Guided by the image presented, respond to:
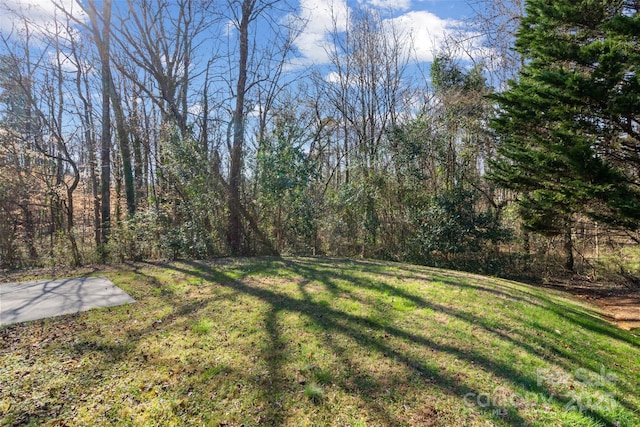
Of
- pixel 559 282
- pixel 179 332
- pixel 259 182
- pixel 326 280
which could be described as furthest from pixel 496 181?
pixel 179 332

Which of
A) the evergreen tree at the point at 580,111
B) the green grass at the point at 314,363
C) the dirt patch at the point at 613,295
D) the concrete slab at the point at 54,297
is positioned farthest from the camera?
the dirt patch at the point at 613,295

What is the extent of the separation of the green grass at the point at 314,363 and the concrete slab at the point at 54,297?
0.82 feet

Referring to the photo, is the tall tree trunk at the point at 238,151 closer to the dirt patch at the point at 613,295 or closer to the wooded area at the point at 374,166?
the wooded area at the point at 374,166

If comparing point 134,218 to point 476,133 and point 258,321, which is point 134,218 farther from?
point 476,133

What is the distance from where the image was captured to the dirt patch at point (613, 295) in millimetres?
5488

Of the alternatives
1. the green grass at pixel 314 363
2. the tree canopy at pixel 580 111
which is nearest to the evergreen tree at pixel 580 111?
the tree canopy at pixel 580 111

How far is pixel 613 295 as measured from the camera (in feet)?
23.7

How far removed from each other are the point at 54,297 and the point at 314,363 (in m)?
3.55

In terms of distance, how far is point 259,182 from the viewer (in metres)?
8.02

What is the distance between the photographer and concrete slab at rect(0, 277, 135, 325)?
338cm

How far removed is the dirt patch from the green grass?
5.50ft

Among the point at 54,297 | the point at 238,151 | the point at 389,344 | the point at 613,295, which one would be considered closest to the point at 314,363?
the point at 389,344

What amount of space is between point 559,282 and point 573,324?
565 cm

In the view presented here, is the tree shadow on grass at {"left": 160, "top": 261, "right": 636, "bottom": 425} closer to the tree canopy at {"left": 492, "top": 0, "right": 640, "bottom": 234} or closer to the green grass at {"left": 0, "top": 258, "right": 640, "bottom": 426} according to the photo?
the green grass at {"left": 0, "top": 258, "right": 640, "bottom": 426}
